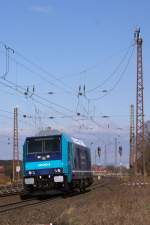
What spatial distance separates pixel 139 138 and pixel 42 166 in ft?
82.8

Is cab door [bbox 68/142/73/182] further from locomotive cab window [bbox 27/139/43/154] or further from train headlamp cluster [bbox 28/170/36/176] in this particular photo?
train headlamp cluster [bbox 28/170/36/176]

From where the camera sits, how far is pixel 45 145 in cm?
3394

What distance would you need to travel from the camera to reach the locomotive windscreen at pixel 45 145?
3384 cm

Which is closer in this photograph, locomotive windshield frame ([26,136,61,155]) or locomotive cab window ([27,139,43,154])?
locomotive windshield frame ([26,136,61,155])

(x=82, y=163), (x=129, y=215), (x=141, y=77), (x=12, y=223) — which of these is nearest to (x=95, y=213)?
(x=129, y=215)

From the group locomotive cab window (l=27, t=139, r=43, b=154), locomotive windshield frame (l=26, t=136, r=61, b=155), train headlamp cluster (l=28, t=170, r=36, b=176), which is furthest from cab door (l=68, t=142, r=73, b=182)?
train headlamp cluster (l=28, t=170, r=36, b=176)

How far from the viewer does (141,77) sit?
187 ft

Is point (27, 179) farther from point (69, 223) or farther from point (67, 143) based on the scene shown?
point (69, 223)

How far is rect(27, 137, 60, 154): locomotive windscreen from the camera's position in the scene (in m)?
33.8

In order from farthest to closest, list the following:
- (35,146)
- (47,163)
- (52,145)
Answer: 1. (35,146)
2. (52,145)
3. (47,163)

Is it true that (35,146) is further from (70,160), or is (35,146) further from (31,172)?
(70,160)

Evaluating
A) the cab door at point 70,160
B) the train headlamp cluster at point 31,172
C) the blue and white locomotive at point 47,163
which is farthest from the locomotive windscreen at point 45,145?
the cab door at point 70,160

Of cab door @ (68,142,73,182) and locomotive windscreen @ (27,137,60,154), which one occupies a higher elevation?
locomotive windscreen @ (27,137,60,154)

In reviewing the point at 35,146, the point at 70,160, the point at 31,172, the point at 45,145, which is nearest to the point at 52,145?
the point at 45,145
